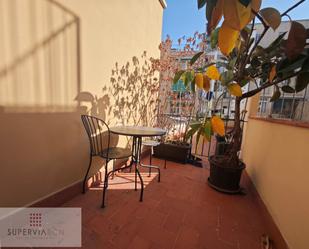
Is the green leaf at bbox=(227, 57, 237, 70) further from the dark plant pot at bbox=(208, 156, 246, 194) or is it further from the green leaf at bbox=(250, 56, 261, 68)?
the dark plant pot at bbox=(208, 156, 246, 194)

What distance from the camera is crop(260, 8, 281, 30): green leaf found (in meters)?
1.12

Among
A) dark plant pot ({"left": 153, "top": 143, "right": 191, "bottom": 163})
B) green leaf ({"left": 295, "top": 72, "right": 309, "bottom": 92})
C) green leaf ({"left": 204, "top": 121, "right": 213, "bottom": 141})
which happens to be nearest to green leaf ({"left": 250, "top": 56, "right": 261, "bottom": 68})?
green leaf ({"left": 295, "top": 72, "right": 309, "bottom": 92})

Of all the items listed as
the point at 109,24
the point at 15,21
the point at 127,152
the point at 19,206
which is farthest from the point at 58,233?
the point at 109,24

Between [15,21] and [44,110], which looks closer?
[15,21]

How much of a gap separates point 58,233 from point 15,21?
1593mm

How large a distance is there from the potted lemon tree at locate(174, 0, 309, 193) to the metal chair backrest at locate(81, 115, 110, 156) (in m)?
1.11

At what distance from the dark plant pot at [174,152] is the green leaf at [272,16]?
85.2 inches

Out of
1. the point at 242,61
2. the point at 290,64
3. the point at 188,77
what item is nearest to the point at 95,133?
the point at 188,77

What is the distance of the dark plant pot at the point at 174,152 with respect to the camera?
2990 mm

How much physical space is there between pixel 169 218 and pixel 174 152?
5.14ft

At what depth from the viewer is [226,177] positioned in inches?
79.0

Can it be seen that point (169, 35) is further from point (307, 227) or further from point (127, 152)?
point (307, 227)

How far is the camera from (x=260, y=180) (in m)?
1.85

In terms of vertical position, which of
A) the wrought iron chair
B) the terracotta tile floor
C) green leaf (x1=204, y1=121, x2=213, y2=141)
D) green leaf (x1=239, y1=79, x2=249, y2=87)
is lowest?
the terracotta tile floor
